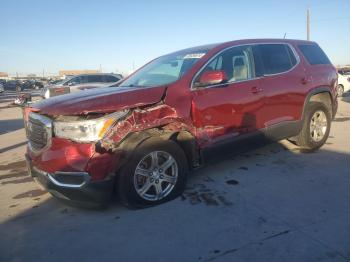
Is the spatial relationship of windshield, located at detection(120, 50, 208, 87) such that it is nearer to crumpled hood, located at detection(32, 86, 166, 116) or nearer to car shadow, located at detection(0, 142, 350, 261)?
crumpled hood, located at detection(32, 86, 166, 116)

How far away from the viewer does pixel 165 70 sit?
15.9 feet

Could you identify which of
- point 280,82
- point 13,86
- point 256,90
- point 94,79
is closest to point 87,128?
point 256,90

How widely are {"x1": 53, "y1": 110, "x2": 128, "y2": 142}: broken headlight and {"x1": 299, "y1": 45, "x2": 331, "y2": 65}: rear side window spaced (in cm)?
383

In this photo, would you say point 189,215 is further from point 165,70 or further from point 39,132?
point 165,70

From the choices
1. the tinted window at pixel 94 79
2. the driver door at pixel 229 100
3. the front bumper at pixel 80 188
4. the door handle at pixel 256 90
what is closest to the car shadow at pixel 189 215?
the front bumper at pixel 80 188

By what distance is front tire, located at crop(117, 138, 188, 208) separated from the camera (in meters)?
3.66

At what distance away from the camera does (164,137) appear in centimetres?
389

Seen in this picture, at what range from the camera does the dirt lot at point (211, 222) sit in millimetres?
2959

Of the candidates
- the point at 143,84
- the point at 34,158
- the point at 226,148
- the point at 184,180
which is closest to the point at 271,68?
the point at 226,148

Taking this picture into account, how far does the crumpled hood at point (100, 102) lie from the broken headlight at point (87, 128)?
9cm

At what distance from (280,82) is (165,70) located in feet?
5.79

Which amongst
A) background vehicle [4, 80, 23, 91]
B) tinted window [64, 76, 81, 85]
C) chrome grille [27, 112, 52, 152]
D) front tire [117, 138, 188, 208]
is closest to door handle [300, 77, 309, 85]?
front tire [117, 138, 188, 208]

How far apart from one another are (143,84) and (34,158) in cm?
175

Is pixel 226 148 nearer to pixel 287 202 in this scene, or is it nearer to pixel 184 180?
pixel 184 180
